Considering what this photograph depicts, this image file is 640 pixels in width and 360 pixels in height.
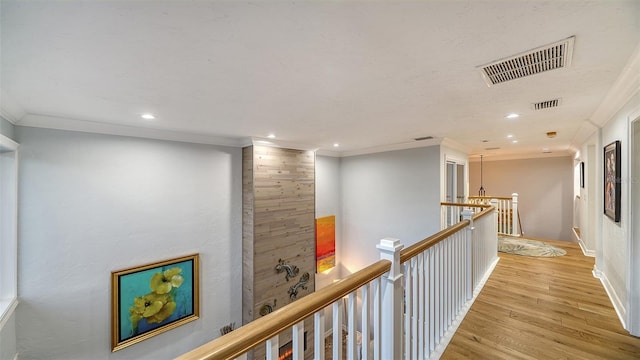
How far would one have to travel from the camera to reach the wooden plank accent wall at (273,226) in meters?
3.90

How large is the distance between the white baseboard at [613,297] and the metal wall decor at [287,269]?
3.89 m

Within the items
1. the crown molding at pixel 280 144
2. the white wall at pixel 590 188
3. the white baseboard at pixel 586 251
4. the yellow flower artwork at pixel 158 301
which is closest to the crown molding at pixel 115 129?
the crown molding at pixel 280 144

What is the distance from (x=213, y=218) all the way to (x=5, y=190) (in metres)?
2.07

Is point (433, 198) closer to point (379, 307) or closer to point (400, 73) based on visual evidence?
point (400, 73)

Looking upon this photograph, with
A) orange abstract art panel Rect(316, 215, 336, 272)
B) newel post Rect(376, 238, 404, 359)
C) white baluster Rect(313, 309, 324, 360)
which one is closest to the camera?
white baluster Rect(313, 309, 324, 360)

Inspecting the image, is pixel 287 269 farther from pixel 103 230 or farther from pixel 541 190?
pixel 541 190

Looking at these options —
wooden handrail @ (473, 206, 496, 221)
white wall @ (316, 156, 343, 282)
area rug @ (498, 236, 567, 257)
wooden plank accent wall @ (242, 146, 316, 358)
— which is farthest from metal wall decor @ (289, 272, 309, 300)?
area rug @ (498, 236, 567, 257)

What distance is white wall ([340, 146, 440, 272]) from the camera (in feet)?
14.7

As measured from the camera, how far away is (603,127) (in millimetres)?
2846

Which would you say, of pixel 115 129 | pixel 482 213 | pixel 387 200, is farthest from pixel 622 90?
pixel 115 129

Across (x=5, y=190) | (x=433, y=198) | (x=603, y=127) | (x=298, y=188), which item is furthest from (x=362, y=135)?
(x=5, y=190)

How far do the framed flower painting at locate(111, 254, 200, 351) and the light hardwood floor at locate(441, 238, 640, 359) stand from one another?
334cm

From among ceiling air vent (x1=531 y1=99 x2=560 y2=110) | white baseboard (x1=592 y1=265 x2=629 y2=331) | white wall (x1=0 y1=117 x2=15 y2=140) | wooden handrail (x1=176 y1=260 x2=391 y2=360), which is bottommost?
white baseboard (x1=592 y1=265 x2=629 y2=331)

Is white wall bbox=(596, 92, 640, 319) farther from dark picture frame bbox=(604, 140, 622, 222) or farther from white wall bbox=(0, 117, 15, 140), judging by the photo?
white wall bbox=(0, 117, 15, 140)
